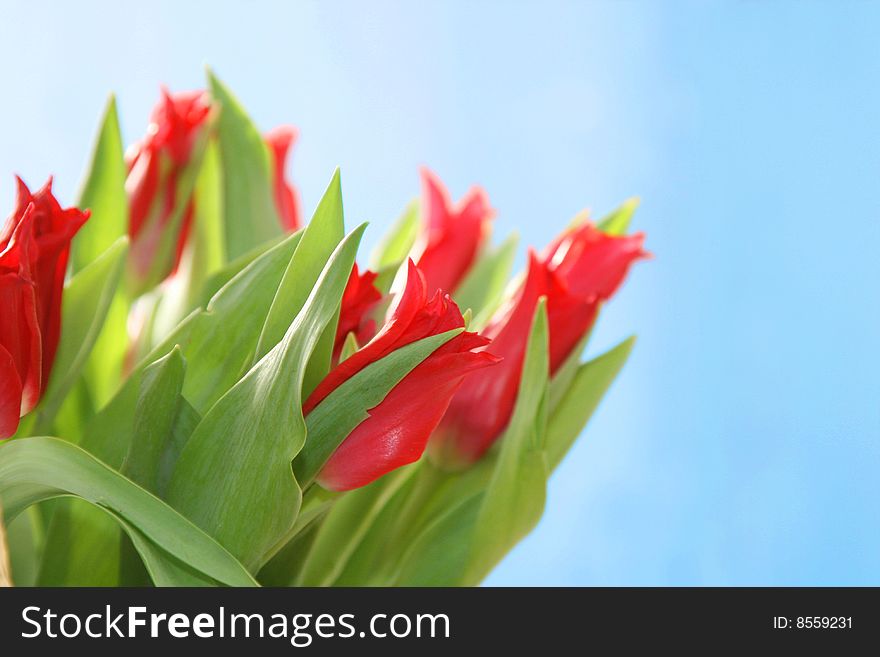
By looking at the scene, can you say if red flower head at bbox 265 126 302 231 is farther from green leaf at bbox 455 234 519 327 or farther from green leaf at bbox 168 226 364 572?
green leaf at bbox 168 226 364 572

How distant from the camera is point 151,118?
0.43 metres

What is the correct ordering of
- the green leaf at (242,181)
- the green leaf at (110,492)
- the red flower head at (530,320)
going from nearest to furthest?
1. the green leaf at (110,492)
2. the red flower head at (530,320)
3. the green leaf at (242,181)

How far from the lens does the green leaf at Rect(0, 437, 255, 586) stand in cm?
23

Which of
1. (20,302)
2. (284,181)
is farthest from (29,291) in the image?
(284,181)

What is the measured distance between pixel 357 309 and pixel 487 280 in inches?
8.3

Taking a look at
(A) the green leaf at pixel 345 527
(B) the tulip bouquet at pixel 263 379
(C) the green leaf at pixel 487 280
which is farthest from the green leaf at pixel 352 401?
(C) the green leaf at pixel 487 280

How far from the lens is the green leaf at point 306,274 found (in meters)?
0.27

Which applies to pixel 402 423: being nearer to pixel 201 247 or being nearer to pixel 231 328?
pixel 231 328

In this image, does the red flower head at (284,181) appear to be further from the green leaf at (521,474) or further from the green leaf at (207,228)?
the green leaf at (521,474)

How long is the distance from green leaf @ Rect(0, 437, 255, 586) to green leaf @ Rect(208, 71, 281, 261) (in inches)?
9.1

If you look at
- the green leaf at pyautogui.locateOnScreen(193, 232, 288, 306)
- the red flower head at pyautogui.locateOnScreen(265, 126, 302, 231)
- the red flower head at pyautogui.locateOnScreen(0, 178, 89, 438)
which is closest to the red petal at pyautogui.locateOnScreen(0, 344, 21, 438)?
the red flower head at pyautogui.locateOnScreen(0, 178, 89, 438)

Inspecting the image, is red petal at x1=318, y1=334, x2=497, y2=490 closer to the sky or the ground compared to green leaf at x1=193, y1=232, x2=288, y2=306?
closer to the ground
